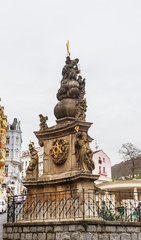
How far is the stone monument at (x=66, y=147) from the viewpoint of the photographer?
13.1m

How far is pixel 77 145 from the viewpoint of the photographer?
531 inches

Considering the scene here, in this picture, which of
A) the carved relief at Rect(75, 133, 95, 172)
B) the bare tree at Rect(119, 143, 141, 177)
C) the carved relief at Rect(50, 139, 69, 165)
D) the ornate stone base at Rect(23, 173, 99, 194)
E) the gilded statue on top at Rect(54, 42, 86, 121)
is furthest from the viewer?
the bare tree at Rect(119, 143, 141, 177)

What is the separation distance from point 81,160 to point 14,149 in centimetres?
6061

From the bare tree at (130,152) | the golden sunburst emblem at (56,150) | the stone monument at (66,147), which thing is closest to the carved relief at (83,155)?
the stone monument at (66,147)

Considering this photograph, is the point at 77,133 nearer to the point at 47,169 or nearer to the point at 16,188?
the point at 47,169

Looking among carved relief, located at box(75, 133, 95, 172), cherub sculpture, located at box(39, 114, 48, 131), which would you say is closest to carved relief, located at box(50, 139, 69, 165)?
carved relief, located at box(75, 133, 95, 172)

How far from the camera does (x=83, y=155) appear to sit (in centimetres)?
1317

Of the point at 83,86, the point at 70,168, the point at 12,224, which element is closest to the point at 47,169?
the point at 70,168

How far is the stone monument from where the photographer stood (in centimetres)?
1312

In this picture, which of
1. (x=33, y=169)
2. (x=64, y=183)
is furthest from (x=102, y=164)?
(x=64, y=183)

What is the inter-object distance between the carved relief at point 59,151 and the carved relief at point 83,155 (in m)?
0.76

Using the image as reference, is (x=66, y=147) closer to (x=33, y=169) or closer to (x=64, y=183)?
(x=64, y=183)

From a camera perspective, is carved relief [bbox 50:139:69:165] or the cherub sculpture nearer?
carved relief [bbox 50:139:69:165]

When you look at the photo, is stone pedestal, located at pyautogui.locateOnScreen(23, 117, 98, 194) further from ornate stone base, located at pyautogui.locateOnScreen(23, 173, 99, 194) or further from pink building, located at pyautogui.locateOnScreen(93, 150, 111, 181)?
pink building, located at pyautogui.locateOnScreen(93, 150, 111, 181)
